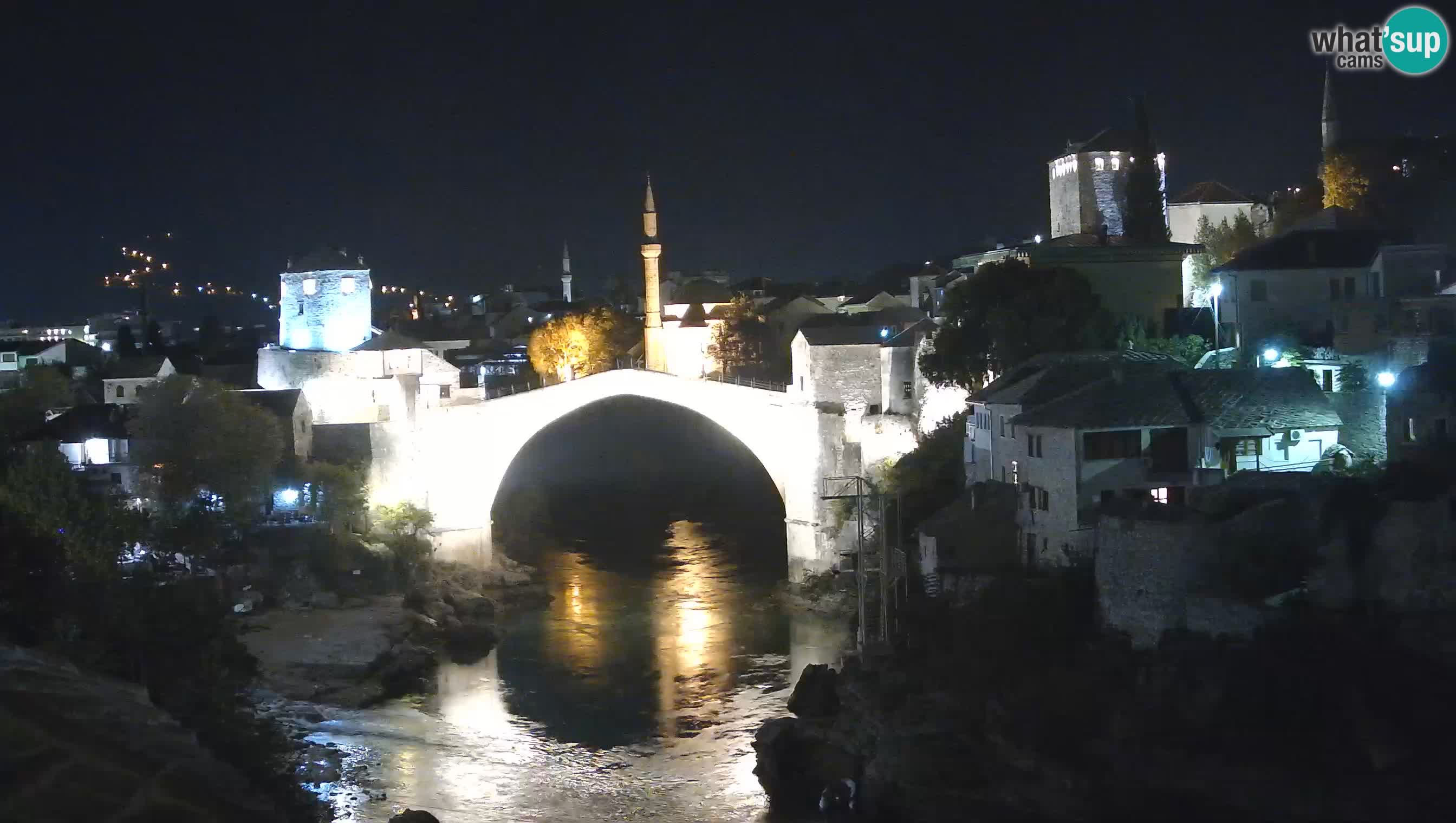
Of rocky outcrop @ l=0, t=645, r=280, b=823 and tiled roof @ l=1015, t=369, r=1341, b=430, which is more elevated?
tiled roof @ l=1015, t=369, r=1341, b=430

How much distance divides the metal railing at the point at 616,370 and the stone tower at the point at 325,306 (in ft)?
8.62

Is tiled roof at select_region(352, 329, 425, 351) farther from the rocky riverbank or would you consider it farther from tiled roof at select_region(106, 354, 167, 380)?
the rocky riverbank

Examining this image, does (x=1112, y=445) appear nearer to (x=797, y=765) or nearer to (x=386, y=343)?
(x=797, y=765)

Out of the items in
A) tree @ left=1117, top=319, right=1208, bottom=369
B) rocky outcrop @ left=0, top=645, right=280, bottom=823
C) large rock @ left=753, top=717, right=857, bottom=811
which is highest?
tree @ left=1117, top=319, right=1208, bottom=369

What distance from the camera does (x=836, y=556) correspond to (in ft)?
71.5

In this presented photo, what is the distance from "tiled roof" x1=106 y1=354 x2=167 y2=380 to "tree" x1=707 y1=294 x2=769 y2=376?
1040 centimetres

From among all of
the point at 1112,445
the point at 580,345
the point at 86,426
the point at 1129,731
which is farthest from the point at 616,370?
the point at 1129,731

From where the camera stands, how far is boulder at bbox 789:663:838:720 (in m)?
15.2

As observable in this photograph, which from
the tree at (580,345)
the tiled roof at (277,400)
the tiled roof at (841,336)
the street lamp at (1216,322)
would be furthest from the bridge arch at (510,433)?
the tree at (580,345)

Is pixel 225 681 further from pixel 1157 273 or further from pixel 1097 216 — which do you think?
pixel 1097 216

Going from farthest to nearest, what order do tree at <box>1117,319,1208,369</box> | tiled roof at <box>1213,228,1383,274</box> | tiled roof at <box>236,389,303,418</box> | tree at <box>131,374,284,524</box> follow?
tiled roof at <box>236,389,303,418</box>, tree at <box>131,374,284,524</box>, tree at <box>1117,319,1208,369</box>, tiled roof at <box>1213,228,1383,274</box>

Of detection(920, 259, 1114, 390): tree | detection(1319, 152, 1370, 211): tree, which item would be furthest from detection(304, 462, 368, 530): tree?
detection(1319, 152, 1370, 211): tree

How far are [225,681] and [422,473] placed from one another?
11469mm

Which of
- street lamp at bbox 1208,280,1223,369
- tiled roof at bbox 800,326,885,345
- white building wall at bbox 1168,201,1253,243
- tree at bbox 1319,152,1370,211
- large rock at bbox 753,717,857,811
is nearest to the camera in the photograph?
large rock at bbox 753,717,857,811
